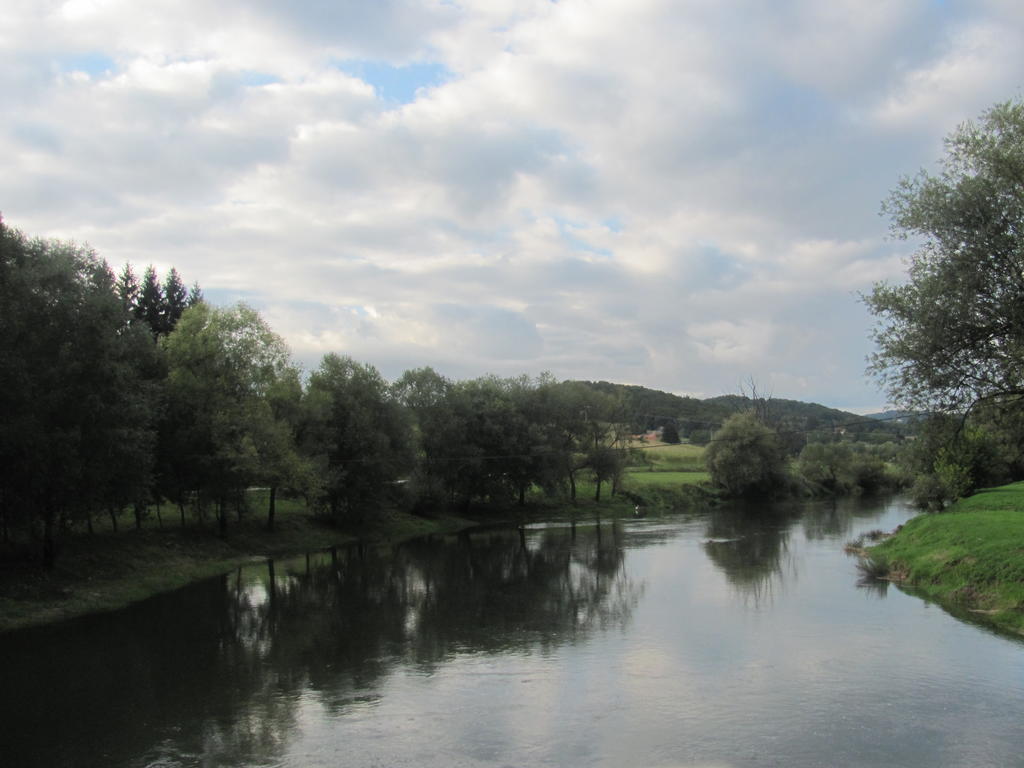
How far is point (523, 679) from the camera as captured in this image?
1534 cm

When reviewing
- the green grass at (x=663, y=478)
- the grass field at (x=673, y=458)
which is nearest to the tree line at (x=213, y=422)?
the green grass at (x=663, y=478)

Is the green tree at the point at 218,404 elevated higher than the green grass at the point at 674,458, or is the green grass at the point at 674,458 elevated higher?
the green tree at the point at 218,404

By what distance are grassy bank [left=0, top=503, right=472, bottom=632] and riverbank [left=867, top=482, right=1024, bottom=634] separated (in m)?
26.0

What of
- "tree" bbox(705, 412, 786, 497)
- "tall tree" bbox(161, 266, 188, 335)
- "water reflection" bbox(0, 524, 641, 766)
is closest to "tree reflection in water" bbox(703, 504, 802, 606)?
"water reflection" bbox(0, 524, 641, 766)

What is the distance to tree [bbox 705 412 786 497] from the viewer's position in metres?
75.5

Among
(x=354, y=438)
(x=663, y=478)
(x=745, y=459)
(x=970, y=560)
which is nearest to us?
(x=970, y=560)

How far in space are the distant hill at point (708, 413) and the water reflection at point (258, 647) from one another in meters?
48.0

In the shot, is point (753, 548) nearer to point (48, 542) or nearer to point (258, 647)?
point (258, 647)

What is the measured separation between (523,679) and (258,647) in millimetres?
7717

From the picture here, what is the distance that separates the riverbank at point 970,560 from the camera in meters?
19.8

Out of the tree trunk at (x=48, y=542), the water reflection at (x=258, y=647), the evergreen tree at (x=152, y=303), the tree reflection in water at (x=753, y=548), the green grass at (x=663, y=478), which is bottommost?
the tree reflection in water at (x=753, y=548)

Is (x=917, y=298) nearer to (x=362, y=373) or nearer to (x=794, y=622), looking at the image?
(x=794, y=622)

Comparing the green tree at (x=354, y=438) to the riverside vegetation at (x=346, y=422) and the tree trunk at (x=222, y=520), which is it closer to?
the riverside vegetation at (x=346, y=422)

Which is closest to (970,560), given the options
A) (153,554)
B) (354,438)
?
(153,554)
